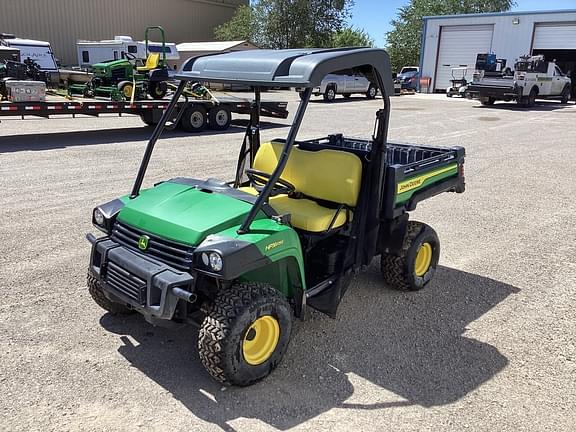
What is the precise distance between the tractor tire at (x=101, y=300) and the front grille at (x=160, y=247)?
0.38 metres

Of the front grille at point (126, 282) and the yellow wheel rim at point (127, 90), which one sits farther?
the yellow wheel rim at point (127, 90)

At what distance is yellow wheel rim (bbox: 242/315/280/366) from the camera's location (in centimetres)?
315

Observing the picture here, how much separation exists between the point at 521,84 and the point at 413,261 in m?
20.9

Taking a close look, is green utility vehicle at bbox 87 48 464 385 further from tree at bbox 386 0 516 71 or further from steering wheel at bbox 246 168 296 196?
tree at bbox 386 0 516 71

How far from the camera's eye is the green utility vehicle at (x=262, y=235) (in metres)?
2.99

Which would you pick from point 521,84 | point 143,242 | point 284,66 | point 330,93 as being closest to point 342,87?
point 330,93

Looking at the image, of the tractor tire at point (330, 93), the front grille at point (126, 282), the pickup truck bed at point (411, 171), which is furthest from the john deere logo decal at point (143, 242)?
the tractor tire at point (330, 93)

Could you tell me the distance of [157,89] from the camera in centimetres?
1681

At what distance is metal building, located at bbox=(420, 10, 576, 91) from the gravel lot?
2738 cm

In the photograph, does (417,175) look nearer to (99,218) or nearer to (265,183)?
(265,183)

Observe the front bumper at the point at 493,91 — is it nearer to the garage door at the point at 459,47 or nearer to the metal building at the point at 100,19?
the garage door at the point at 459,47

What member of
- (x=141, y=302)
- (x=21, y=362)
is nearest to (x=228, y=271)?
(x=141, y=302)

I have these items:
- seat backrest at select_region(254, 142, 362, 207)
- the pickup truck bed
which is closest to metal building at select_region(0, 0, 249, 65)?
the pickup truck bed

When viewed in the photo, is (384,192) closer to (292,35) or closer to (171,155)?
(171,155)
